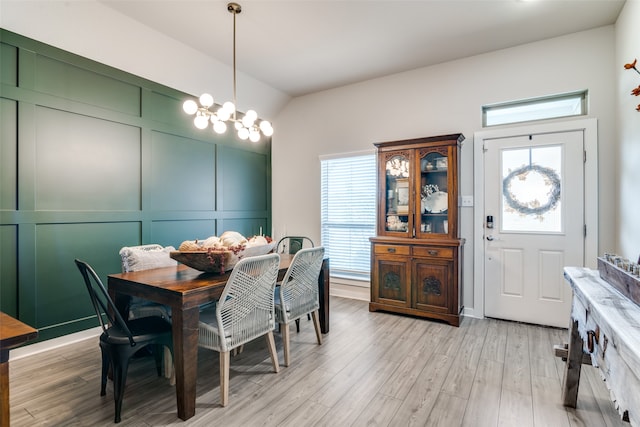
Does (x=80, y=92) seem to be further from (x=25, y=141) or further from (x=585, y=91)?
(x=585, y=91)

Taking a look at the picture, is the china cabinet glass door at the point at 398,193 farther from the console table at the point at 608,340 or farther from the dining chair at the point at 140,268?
the dining chair at the point at 140,268

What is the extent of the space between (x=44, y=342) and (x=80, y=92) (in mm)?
2331

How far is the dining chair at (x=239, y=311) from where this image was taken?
200 cm

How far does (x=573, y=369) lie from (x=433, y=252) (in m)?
1.73

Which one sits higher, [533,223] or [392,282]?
[533,223]

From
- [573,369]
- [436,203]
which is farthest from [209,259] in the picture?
[436,203]

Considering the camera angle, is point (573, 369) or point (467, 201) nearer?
point (573, 369)

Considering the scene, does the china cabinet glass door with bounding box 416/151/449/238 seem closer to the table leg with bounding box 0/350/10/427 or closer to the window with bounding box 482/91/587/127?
the window with bounding box 482/91/587/127

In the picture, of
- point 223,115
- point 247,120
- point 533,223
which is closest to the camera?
point 223,115

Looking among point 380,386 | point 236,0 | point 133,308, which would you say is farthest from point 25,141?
point 380,386

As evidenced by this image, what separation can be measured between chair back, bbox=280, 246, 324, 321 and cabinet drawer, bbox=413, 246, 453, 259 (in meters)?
1.44

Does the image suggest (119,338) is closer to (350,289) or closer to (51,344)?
(51,344)

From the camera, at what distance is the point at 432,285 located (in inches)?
142

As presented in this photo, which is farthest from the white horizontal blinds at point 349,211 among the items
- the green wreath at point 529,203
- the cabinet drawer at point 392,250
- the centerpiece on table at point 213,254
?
the centerpiece on table at point 213,254
